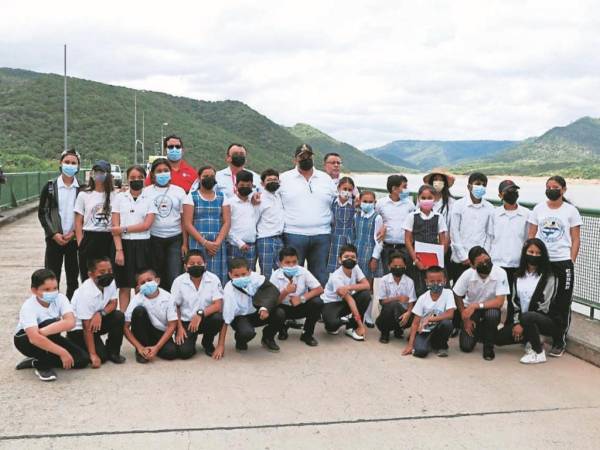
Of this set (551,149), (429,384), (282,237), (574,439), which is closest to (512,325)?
(429,384)

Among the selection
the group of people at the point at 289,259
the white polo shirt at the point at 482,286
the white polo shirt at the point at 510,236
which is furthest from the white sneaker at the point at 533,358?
the white polo shirt at the point at 510,236

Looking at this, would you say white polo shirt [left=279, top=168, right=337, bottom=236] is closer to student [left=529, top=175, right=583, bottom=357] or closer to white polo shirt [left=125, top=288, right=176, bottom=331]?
white polo shirt [left=125, top=288, right=176, bottom=331]

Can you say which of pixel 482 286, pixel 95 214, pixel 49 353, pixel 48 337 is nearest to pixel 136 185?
pixel 95 214

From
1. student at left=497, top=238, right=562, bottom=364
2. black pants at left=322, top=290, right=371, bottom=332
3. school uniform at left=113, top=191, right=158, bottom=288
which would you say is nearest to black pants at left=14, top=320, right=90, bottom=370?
school uniform at left=113, top=191, right=158, bottom=288

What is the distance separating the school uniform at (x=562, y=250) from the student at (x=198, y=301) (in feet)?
9.92

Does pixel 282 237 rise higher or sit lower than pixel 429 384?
higher

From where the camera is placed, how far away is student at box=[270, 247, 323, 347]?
5949 millimetres

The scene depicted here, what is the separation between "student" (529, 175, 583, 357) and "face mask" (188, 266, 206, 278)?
3111 millimetres

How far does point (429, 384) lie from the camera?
4840mm

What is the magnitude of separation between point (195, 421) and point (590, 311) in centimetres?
457

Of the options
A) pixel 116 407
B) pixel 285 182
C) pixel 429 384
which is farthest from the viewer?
pixel 285 182

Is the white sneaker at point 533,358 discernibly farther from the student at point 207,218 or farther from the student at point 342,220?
the student at point 207,218

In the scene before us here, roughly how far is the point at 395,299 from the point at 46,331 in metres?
3.14

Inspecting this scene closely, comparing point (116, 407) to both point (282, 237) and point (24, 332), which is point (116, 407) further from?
point (282, 237)
